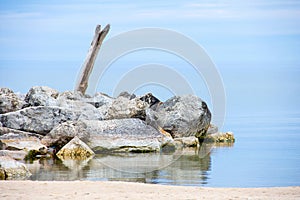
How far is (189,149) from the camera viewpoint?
1677 centimetres

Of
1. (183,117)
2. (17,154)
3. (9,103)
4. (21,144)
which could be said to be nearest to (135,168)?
(17,154)

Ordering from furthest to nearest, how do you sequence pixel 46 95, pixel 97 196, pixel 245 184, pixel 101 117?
pixel 46 95 → pixel 101 117 → pixel 245 184 → pixel 97 196

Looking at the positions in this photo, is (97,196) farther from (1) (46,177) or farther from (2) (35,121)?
(2) (35,121)

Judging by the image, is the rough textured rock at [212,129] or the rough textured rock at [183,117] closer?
the rough textured rock at [183,117]

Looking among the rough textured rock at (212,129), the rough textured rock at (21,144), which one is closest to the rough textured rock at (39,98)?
the rough textured rock at (21,144)

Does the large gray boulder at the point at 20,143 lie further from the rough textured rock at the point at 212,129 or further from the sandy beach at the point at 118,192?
the rough textured rock at the point at 212,129

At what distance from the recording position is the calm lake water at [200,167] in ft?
39.8

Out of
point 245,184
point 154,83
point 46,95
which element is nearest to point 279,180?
point 245,184

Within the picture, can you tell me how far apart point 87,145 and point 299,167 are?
5.30m

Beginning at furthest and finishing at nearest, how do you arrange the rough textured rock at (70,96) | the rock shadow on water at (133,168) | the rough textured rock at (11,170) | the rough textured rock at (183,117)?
1. the rough textured rock at (70,96)
2. the rough textured rock at (183,117)
3. the rock shadow on water at (133,168)
4. the rough textured rock at (11,170)

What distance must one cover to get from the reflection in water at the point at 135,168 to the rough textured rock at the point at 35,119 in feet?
6.50

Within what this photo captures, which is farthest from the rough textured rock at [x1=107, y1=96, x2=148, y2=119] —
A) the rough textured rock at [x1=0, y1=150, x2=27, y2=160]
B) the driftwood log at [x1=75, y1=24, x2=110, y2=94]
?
the driftwood log at [x1=75, y1=24, x2=110, y2=94]

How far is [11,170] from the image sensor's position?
466 inches

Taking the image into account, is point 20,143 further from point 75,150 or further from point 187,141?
point 187,141
